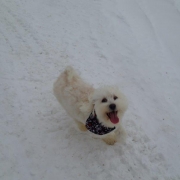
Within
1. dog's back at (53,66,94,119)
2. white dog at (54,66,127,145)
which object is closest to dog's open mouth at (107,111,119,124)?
white dog at (54,66,127,145)

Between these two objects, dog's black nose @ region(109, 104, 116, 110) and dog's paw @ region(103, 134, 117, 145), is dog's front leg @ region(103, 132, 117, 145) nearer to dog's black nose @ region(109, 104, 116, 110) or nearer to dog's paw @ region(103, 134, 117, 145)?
dog's paw @ region(103, 134, 117, 145)

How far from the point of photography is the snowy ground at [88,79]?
161 inches

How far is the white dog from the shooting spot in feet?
10.9

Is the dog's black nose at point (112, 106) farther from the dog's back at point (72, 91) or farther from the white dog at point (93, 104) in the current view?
the dog's back at point (72, 91)

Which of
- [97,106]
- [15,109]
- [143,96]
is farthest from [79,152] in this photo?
[143,96]

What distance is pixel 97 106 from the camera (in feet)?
11.1

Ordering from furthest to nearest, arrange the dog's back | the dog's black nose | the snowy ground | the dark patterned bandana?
the snowy ground, the dog's back, the dark patterned bandana, the dog's black nose

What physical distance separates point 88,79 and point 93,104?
7.14 ft

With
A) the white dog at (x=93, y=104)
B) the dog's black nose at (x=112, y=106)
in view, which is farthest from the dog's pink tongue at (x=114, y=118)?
the dog's black nose at (x=112, y=106)

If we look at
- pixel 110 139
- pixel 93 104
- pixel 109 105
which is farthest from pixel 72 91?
pixel 110 139

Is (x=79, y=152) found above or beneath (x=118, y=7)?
beneath

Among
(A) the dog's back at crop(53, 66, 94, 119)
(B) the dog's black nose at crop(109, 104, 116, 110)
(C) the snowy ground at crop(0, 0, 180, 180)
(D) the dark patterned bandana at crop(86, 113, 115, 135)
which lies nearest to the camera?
(B) the dog's black nose at crop(109, 104, 116, 110)

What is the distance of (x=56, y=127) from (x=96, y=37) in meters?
3.76

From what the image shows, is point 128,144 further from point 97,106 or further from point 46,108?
point 46,108
